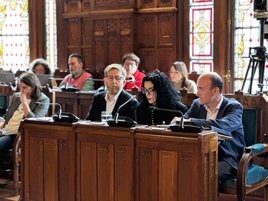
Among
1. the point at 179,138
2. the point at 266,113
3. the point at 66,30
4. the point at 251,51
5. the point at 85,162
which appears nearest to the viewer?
the point at 179,138

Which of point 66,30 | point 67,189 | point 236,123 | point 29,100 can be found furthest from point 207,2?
point 67,189

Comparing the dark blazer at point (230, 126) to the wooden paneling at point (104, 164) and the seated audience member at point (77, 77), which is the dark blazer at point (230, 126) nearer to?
the wooden paneling at point (104, 164)

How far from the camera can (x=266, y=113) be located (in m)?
4.18

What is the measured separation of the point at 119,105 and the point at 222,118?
103 centimetres

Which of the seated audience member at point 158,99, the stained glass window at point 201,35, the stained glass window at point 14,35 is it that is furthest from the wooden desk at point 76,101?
the stained glass window at point 14,35

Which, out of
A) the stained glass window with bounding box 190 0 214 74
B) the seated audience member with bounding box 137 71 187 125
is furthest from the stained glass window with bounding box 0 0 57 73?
the seated audience member with bounding box 137 71 187 125

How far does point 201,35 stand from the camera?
23.7ft

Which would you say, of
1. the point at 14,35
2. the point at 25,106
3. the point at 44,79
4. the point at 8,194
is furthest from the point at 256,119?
the point at 14,35

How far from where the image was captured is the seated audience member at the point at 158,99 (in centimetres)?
428

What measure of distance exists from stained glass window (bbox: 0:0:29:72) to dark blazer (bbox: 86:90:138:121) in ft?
15.2

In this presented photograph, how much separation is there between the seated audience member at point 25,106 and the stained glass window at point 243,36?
281 centimetres

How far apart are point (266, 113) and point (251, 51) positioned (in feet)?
7.54

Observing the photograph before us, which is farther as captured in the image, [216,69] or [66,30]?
[66,30]

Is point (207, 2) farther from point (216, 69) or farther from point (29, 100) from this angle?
point (29, 100)
